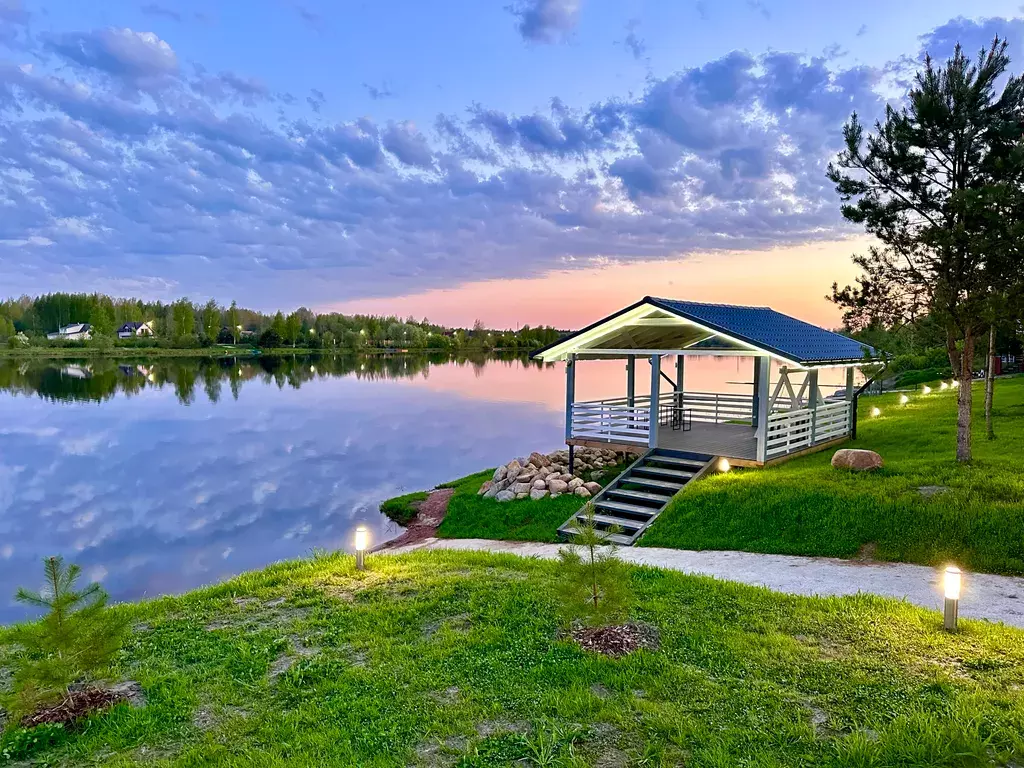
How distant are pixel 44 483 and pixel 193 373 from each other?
46562 mm

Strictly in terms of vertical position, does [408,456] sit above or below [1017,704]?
below

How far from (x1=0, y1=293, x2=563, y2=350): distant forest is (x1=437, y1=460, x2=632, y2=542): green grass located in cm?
9235

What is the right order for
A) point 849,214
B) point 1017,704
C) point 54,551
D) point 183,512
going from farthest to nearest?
1. point 183,512
2. point 54,551
3. point 849,214
4. point 1017,704

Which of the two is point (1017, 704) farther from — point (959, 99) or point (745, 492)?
point (959, 99)

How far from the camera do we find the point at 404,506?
1600cm

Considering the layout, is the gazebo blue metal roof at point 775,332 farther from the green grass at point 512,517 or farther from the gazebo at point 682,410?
the green grass at point 512,517

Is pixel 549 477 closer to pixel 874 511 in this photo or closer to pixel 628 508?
pixel 628 508

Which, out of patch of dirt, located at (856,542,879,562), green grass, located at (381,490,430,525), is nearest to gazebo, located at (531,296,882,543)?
patch of dirt, located at (856,542,879,562)

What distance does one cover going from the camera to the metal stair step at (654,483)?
12.1m

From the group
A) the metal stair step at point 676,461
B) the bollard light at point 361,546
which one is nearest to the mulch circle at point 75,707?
the bollard light at point 361,546

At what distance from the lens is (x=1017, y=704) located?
4.16 metres

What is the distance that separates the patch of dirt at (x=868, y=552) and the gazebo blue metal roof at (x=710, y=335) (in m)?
4.38

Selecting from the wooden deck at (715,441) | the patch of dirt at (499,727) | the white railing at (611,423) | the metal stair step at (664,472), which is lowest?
the patch of dirt at (499,727)

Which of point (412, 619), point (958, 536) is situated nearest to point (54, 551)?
point (412, 619)
